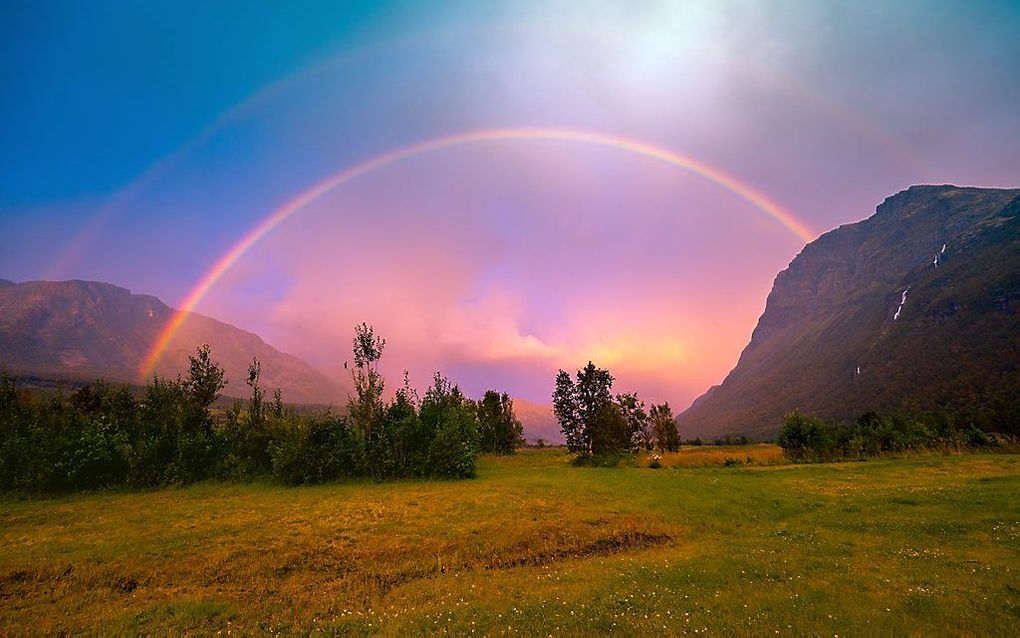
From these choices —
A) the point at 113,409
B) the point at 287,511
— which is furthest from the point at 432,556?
the point at 113,409

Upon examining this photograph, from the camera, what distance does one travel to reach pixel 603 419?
259ft

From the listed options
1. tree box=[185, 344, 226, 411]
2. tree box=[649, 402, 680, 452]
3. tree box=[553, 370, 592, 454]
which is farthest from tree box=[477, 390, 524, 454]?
tree box=[185, 344, 226, 411]

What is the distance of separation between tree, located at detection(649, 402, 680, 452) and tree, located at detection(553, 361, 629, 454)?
22.4ft

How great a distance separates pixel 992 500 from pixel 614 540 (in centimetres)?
1715

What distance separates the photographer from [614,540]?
18891mm

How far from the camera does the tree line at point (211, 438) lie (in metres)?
30.9

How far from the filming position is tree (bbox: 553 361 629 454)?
79125mm

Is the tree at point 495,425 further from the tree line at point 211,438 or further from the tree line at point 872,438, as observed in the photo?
the tree line at point 872,438

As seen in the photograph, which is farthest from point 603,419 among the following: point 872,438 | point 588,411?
point 872,438

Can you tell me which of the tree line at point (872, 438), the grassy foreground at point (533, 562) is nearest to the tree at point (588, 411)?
the tree line at point (872, 438)

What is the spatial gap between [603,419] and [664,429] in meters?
15.0

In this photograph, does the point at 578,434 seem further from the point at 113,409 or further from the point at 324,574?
the point at 324,574

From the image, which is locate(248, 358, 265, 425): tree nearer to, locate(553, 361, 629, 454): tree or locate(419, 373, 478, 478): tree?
locate(419, 373, 478, 478): tree

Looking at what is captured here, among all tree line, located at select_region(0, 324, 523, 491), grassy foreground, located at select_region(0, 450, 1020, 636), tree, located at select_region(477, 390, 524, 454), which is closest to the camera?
grassy foreground, located at select_region(0, 450, 1020, 636)
